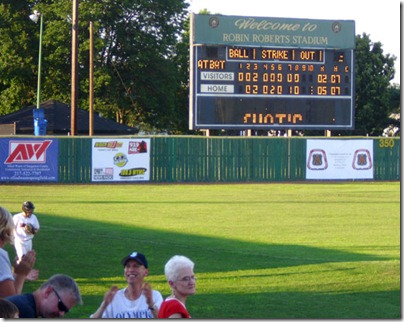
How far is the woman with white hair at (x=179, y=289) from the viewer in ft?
19.8

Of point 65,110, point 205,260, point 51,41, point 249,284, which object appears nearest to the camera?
point 249,284

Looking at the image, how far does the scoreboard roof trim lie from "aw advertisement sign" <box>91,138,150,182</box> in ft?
21.2

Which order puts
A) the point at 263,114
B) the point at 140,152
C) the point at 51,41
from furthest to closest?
the point at 51,41, the point at 140,152, the point at 263,114

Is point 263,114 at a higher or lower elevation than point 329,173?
higher

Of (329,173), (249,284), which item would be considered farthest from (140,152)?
(249,284)

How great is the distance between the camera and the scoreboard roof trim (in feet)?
→ 125

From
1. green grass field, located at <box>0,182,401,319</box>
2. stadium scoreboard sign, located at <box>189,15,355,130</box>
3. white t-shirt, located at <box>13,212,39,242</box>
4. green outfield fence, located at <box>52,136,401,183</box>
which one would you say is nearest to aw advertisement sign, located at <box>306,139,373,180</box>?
green outfield fence, located at <box>52,136,401,183</box>

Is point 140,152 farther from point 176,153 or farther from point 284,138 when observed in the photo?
point 284,138

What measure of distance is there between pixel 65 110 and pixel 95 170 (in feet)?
41.0

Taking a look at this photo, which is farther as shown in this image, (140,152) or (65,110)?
(65,110)

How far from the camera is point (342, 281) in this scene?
1409cm

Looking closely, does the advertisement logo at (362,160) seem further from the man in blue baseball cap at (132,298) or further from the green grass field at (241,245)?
the man in blue baseball cap at (132,298)

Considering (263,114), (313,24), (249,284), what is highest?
(313,24)

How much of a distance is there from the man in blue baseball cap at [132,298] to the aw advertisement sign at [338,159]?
37.2 m
